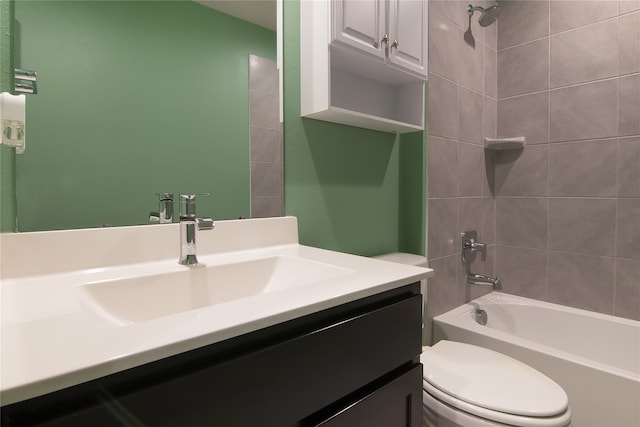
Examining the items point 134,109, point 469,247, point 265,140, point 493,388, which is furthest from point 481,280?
point 134,109

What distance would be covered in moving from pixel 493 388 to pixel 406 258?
59cm

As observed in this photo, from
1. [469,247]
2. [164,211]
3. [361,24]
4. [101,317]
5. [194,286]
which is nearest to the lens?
[101,317]

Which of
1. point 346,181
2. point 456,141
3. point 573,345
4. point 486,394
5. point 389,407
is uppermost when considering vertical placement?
point 456,141

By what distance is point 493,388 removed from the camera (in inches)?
41.5

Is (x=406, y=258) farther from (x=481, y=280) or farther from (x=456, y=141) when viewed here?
(x=456, y=141)

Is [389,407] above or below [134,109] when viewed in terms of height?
below

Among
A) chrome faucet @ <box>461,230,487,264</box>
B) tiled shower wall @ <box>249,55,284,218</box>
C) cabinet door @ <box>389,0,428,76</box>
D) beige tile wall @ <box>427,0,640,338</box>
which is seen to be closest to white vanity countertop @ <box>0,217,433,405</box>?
tiled shower wall @ <box>249,55,284,218</box>

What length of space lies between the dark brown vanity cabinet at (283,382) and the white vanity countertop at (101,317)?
0.09ft

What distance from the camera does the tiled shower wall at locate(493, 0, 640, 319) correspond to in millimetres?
1680

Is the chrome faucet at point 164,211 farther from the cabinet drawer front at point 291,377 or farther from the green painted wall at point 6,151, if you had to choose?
the cabinet drawer front at point 291,377

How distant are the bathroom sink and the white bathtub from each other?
1080mm

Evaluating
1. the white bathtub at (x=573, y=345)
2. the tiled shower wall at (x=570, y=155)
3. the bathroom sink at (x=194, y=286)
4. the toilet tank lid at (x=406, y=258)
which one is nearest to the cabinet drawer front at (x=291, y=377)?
the bathroom sink at (x=194, y=286)

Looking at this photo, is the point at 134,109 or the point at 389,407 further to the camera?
the point at 134,109

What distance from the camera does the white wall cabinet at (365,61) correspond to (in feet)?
3.63
